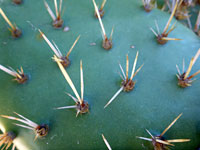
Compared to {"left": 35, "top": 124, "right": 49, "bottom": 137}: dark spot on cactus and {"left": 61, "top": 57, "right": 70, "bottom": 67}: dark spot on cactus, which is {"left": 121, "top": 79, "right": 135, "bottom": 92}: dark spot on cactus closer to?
{"left": 61, "top": 57, "right": 70, "bottom": 67}: dark spot on cactus

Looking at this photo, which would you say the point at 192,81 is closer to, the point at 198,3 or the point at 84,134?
the point at 84,134

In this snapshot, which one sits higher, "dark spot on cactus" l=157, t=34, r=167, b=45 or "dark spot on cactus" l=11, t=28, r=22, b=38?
"dark spot on cactus" l=11, t=28, r=22, b=38

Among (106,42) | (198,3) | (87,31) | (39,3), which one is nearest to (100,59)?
(106,42)

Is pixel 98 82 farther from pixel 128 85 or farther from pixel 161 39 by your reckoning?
pixel 161 39

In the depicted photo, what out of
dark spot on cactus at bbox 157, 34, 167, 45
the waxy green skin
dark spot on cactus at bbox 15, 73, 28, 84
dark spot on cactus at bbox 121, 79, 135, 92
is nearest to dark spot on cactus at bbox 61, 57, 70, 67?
the waxy green skin

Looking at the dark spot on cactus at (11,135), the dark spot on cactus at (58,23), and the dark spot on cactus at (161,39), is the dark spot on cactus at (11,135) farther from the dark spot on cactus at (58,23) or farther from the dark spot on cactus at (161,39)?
the dark spot on cactus at (161,39)

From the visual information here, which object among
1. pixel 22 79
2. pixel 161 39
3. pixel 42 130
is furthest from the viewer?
pixel 161 39

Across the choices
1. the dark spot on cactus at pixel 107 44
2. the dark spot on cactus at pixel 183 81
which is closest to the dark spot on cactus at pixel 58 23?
the dark spot on cactus at pixel 107 44

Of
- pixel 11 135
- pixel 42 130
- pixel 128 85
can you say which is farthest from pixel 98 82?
pixel 11 135
